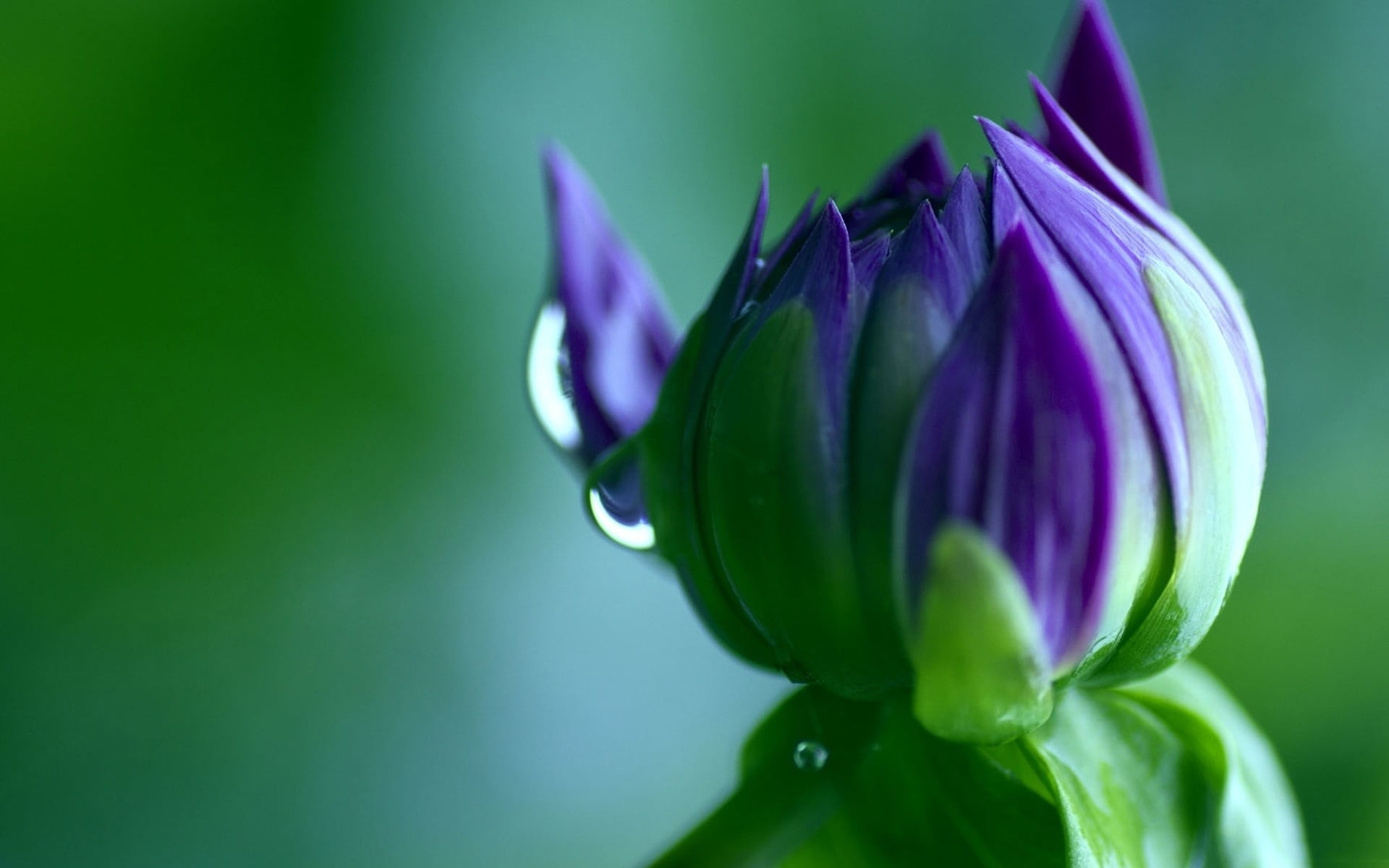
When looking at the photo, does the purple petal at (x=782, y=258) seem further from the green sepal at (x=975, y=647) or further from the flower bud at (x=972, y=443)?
the green sepal at (x=975, y=647)

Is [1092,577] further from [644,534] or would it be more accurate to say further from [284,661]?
[284,661]

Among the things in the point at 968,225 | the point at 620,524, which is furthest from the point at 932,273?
the point at 620,524

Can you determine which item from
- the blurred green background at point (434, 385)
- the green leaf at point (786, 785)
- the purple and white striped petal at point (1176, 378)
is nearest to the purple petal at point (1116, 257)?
the purple and white striped petal at point (1176, 378)

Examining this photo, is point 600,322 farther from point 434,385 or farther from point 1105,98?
point 434,385

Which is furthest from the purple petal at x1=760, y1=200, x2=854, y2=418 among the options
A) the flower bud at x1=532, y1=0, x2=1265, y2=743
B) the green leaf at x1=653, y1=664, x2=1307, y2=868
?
the green leaf at x1=653, y1=664, x2=1307, y2=868

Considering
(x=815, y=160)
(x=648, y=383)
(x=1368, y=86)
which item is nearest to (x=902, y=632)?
(x=648, y=383)

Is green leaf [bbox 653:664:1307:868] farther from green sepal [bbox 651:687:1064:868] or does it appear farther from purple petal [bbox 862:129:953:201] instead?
purple petal [bbox 862:129:953:201]

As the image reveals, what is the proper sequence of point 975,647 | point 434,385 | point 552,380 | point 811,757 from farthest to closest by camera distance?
1. point 434,385
2. point 552,380
3. point 811,757
4. point 975,647
